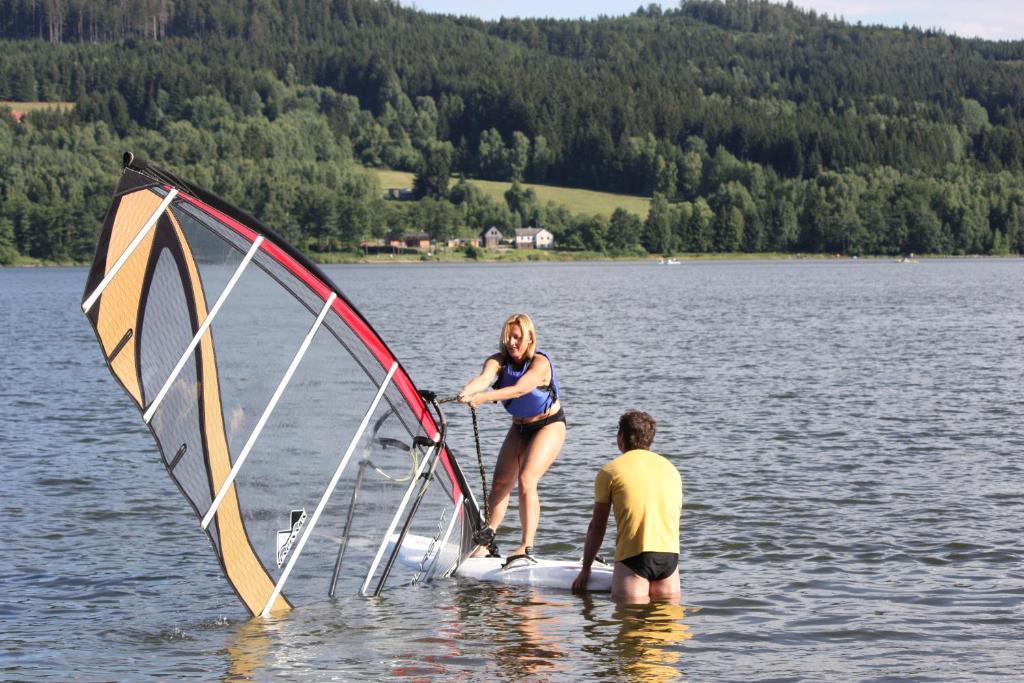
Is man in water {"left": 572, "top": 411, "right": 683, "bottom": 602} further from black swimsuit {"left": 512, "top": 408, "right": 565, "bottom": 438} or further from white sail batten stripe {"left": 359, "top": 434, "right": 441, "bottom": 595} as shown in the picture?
white sail batten stripe {"left": 359, "top": 434, "right": 441, "bottom": 595}

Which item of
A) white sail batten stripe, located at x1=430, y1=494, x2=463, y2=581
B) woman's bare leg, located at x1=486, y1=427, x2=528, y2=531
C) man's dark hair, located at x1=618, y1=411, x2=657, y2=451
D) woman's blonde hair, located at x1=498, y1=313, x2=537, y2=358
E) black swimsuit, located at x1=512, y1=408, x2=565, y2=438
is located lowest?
white sail batten stripe, located at x1=430, y1=494, x2=463, y2=581

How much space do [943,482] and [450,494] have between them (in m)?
8.95

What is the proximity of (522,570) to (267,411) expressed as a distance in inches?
140

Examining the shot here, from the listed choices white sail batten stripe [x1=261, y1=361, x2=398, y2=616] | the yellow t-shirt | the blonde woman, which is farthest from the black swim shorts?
white sail batten stripe [x1=261, y1=361, x2=398, y2=616]

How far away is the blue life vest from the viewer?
1152 centimetres

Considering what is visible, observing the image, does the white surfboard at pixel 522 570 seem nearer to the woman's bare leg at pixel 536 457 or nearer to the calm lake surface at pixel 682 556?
the calm lake surface at pixel 682 556

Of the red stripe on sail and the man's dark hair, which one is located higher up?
the red stripe on sail

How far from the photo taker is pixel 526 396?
11656 mm

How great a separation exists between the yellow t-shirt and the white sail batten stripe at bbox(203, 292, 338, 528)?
2467 mm

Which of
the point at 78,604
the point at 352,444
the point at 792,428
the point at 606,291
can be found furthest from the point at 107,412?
the point at 606,291

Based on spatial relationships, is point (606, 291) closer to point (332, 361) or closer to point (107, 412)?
point (107, 412)

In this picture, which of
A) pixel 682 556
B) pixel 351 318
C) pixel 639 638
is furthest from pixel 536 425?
pixel 682 556

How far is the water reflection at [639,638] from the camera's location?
9.99 meters

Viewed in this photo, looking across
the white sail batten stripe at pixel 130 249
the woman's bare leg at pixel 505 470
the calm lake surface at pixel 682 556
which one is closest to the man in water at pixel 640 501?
the calm lake surface at pixel 682 556
